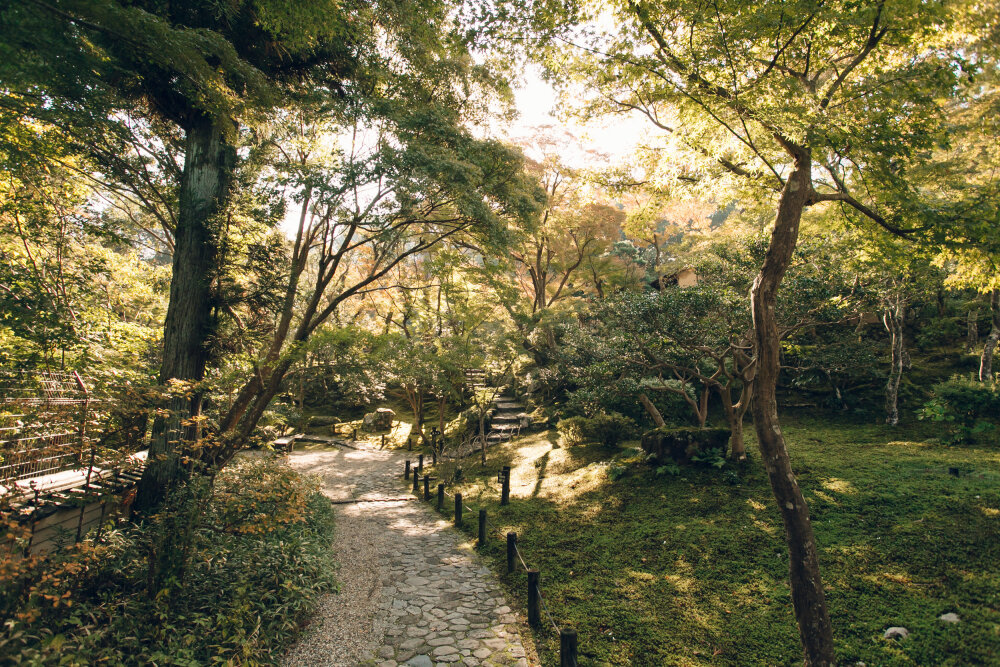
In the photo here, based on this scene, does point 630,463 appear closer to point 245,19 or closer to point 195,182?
point 195,182

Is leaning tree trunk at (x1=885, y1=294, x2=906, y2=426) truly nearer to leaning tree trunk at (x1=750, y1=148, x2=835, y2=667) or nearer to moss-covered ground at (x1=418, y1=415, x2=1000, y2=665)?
moss-covered ground at (x1=418, y1=415, x2=1000, y2=665)

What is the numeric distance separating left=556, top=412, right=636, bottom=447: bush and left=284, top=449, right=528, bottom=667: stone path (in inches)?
209

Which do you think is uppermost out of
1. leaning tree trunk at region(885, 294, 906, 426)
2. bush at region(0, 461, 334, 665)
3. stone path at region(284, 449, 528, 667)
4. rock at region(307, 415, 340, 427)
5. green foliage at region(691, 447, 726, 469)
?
leaning tree trunk at region(885, 294, 906, 426)

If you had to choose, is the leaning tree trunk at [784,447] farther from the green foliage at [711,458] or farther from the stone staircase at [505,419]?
the stone staircase at [505,419]

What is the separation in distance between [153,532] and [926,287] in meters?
17.2

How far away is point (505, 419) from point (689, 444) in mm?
9735

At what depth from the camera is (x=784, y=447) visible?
174 inches

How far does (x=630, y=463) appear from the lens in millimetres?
10945

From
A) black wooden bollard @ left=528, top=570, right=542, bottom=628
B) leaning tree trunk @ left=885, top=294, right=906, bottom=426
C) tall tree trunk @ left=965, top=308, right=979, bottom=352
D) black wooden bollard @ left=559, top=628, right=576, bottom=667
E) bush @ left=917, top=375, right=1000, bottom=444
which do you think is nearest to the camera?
black wooden bollard @ left=559, top=628, right=576, bottom=667

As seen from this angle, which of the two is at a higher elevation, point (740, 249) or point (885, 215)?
point (740, 249)

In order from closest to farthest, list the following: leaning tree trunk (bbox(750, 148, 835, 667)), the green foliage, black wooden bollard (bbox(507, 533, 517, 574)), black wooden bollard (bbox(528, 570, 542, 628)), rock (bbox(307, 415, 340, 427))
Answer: leaning tree trunk (bbox(750, 148, 835, 667)) → black wooden bollard (bbox(528, 570, 542, 628)) → black wooden bollard (bbox(507, 533, 517, 574)) → the green foliage → rock (bbox(307, 415, 340, 427))

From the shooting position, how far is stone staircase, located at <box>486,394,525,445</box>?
17.8 m

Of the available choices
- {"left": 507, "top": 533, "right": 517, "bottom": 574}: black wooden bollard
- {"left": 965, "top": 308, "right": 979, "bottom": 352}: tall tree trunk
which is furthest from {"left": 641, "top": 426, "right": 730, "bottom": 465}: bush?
{"left": 965, "top": 308, "right": 979, "bottom": 352}: tall tree trunk

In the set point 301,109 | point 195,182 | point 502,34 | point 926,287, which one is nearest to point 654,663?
point 502,34
